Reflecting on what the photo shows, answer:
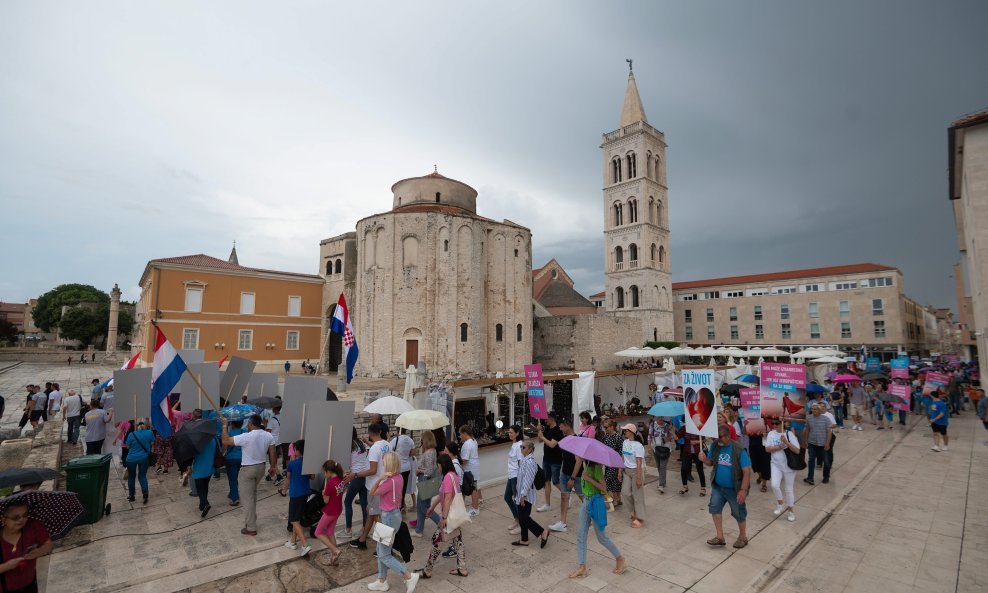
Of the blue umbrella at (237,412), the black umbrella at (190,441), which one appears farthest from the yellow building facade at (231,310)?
the black umbrella at (190,441)

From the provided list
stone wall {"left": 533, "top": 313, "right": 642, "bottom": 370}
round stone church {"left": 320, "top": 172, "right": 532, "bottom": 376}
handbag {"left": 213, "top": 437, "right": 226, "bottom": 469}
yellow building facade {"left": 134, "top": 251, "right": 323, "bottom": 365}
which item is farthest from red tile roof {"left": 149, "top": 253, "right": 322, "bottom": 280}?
handbag {"left": 213, "top": 437, "right": 226, "bottom": 469}

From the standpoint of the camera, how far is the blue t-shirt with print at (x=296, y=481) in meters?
6.23

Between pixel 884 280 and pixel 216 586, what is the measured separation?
198ft

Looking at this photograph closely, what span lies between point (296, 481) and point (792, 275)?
59474 mm

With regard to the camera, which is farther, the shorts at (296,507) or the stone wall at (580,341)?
the stone wall at (580,341)

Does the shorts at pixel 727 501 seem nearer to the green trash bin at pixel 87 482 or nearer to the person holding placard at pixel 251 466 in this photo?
the person holding placard at pixel 251 466

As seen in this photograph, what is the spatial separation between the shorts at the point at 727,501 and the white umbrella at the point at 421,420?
13.6 feet

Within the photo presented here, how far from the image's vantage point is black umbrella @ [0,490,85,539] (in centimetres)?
390

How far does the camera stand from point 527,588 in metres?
5.20

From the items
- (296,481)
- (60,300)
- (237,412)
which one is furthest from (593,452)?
(60,300)

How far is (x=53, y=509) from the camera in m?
4.03

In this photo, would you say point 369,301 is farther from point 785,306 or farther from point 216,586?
point 785,306

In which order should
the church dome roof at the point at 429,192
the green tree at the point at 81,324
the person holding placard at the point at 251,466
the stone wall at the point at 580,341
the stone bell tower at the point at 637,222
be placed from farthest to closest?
1. the green tree at the point at 81,324
2. the stone bell tower at the point at 637,222
3. the stone wall at the point at 580,341
4. the church dome roof at the point at 429,192
5. the person holding placard at the point at 251,466

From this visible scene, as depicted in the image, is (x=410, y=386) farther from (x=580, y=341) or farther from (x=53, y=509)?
(x=580, y=341)
